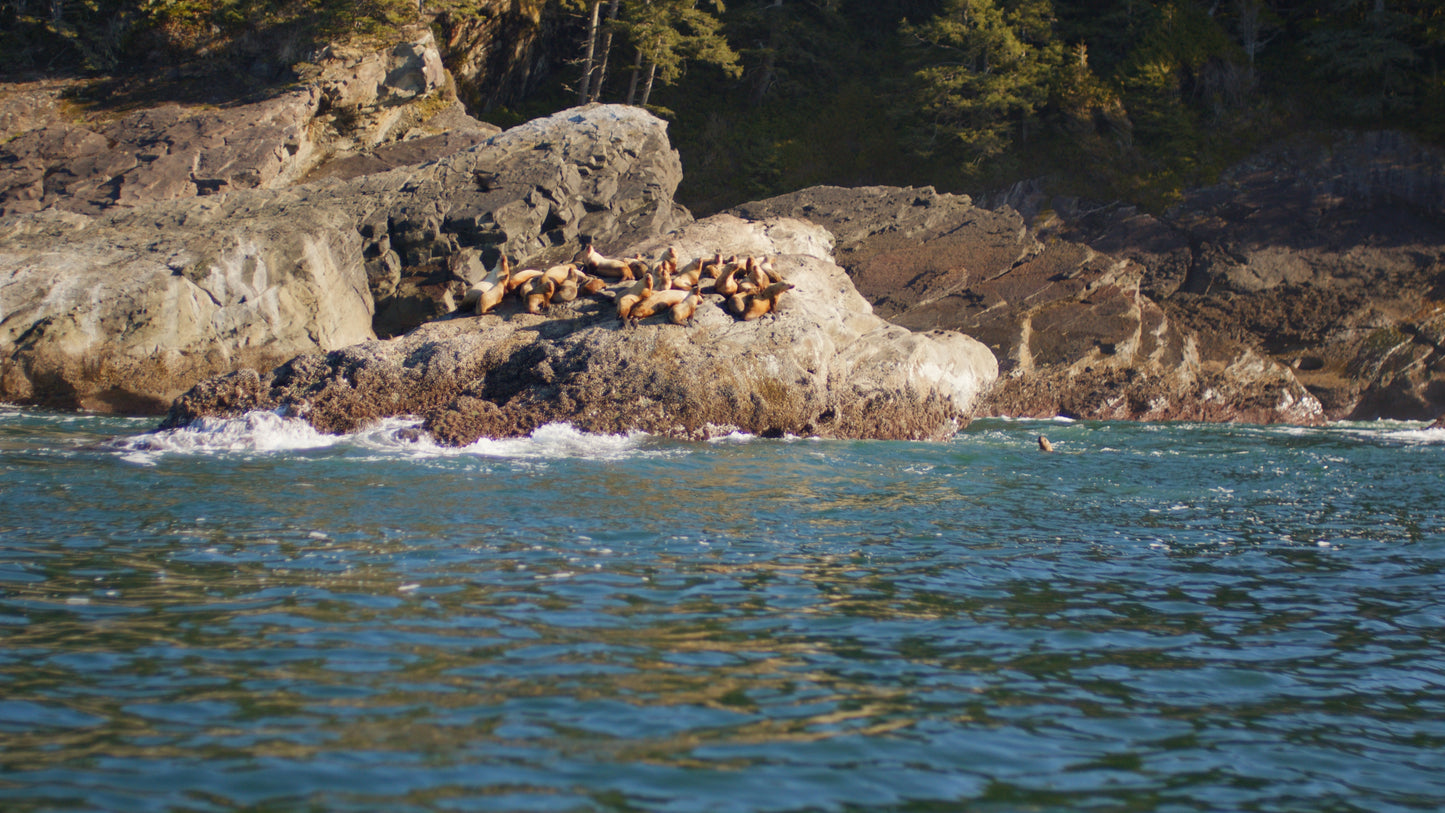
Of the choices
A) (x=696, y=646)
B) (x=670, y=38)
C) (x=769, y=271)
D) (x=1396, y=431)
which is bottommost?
(x=696, y=646)

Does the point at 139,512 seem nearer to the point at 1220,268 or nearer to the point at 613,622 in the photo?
the point at 613,622

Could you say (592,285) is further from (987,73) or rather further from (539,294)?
(987,73)

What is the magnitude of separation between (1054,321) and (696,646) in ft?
60.4

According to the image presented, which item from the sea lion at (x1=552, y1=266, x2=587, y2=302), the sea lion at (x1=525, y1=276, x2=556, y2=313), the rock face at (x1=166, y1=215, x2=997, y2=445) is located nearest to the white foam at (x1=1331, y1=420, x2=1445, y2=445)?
the rock face at (x1=166, y1=215, x2=997, y2=445)

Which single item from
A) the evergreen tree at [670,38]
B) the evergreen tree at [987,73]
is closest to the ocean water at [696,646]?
the evergreen tree at [987,73]

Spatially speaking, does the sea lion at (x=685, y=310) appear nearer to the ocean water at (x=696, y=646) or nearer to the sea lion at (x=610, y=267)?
the sea lion at (x=610, y=267)

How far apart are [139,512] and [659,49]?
1182 inches

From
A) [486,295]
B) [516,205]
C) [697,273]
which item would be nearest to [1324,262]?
[697,273]

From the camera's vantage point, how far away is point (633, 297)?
13.5 m

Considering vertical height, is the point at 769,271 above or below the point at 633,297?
above

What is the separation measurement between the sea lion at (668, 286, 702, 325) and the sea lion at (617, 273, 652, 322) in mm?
447

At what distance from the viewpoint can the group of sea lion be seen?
13617 mm

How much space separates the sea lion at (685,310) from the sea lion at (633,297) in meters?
0.45

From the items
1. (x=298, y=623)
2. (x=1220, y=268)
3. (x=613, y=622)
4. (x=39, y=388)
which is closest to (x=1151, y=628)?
(x=613, y=622)
